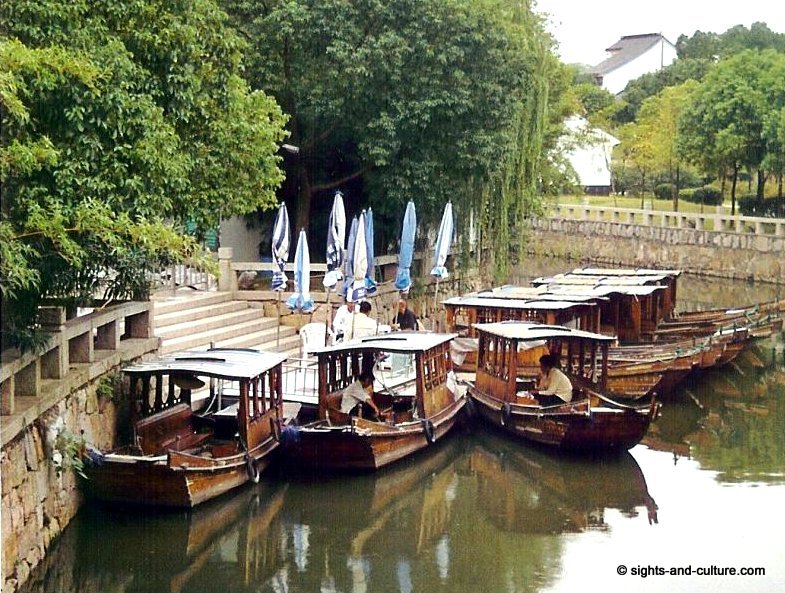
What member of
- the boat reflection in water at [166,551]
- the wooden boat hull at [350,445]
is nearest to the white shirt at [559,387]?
the wooden boat hull at [350,445]

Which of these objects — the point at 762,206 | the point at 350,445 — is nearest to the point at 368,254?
the point at 350,445

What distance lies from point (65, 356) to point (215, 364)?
2.04 metres

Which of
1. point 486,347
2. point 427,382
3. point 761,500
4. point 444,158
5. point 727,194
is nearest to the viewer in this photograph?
point 761,500

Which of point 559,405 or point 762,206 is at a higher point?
point 762,206

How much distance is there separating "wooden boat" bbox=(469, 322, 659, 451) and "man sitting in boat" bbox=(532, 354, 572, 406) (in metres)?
0.14

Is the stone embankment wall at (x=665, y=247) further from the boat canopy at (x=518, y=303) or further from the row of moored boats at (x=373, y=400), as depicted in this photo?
the boat canopy at (x=518, y=303)

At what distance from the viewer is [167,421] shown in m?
13.8

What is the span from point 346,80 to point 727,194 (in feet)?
102

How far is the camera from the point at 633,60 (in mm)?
73438

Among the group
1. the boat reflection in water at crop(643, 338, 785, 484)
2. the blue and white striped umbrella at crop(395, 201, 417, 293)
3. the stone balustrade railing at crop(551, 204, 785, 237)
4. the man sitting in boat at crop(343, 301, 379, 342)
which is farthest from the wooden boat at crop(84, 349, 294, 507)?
the stone balustrade railing at crop(551, 204, 785, 237)

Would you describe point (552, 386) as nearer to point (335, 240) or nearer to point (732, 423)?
point (732, 423)

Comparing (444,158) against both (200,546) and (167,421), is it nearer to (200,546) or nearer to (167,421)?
(167,421)

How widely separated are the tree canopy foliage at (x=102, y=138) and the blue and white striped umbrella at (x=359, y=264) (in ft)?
17.1

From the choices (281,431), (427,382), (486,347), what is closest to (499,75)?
(486,347)
